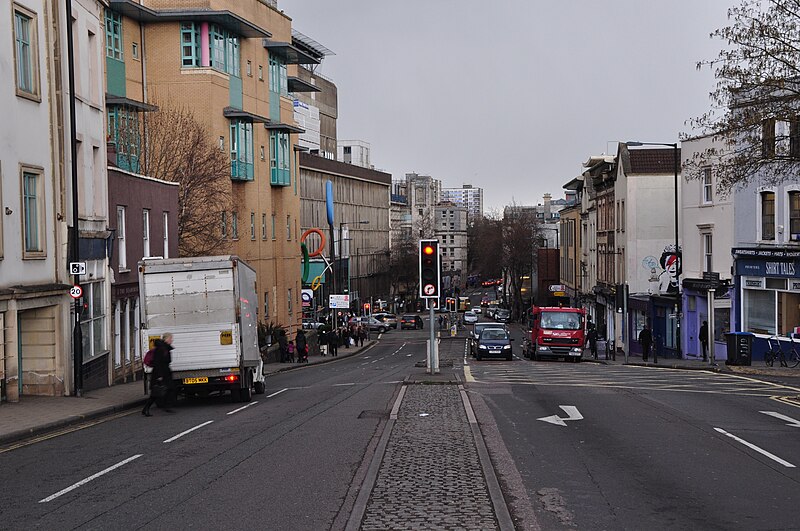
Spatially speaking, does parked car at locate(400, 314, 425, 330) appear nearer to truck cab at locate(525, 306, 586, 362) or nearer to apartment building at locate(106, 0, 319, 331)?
apartment building at locate(106, 0, 319, 331)

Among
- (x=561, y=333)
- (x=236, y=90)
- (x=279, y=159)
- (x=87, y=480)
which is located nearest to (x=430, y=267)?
(x=87, y=480)

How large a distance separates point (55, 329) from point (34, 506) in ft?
47.2

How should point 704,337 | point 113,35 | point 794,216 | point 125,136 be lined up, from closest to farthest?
point 794,216
point 125,136
point 704,337
point 113,35

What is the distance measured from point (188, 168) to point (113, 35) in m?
10.1

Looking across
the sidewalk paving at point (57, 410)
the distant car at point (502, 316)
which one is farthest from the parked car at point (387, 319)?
the sidewalk paving at point (57, 410)

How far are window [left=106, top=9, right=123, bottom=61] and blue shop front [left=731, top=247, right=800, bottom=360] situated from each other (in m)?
31.3

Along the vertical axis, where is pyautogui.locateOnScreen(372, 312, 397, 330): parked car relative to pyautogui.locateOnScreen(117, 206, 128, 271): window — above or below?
below

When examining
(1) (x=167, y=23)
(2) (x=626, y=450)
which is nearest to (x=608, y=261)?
(1) (x=167, y=23)

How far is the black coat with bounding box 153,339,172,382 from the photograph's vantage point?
874 inches

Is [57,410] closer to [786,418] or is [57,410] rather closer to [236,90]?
[786,418]

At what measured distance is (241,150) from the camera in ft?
191

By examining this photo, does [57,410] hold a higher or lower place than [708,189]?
lower

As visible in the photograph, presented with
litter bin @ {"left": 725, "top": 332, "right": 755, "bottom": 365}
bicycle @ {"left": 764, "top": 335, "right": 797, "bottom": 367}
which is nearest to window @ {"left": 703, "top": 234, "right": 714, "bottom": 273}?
bicycle @ {"left": 764, "top": 335, "right": 797, "bottom": 367}

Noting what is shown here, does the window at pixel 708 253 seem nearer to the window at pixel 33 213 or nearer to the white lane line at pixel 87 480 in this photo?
the window at pixel 33 213
